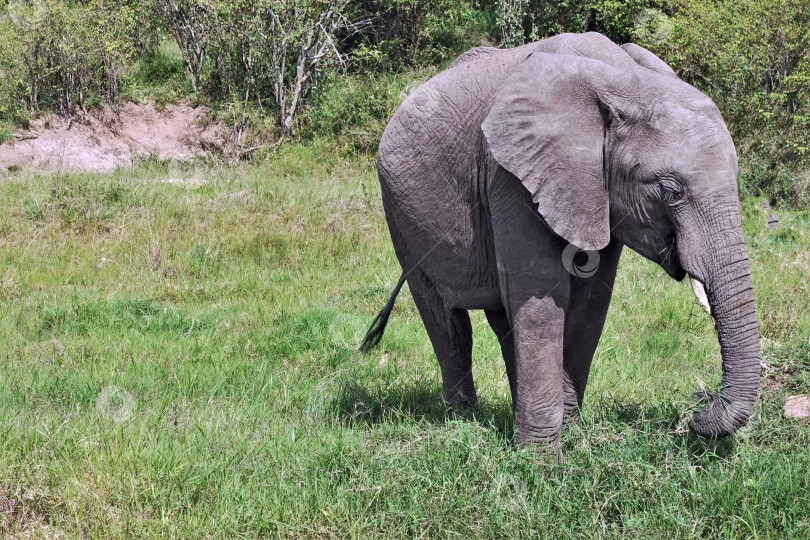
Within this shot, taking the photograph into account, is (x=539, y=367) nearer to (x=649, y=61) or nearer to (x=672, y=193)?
(x=672, y=193)

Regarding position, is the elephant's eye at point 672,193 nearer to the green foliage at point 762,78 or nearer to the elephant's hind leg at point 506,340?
the elephant's hind leg at point 506,340

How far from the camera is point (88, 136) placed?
1493cm

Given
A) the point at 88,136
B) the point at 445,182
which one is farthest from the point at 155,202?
the point at 445,182

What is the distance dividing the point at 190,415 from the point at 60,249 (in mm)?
4866

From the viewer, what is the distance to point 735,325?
136 inches

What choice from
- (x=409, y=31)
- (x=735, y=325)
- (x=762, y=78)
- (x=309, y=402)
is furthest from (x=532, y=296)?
(x=409, y=31)

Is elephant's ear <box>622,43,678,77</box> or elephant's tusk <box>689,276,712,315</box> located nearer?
→ elephant's tusk <box>689,276,712,315</box>

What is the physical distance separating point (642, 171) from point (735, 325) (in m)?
0.75

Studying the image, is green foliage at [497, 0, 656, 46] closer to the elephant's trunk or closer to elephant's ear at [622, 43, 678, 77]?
elephant's ear at [622, 43, 678, 77]

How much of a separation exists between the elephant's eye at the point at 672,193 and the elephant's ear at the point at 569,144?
0.30 m

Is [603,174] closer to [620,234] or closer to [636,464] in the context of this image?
[620,234]

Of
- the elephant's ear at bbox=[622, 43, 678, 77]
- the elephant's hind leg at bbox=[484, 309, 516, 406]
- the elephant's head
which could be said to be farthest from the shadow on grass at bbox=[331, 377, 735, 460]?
the elephant's ear at bbox=[622, 43, 678, 77]

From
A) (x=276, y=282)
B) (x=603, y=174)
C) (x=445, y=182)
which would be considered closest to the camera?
(x=603, y=174)

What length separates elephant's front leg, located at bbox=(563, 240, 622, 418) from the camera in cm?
425
